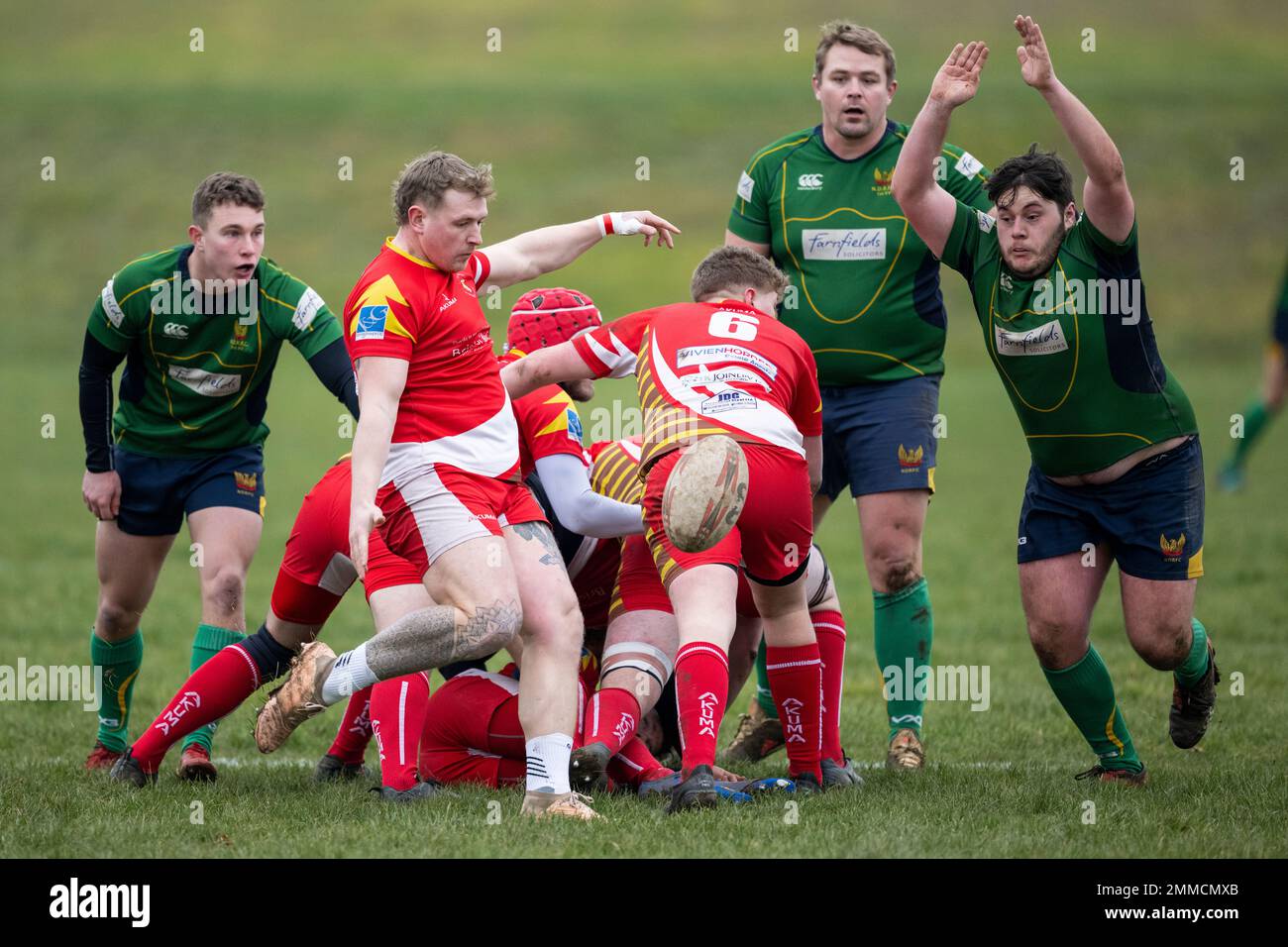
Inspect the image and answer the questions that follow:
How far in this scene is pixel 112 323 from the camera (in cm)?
630

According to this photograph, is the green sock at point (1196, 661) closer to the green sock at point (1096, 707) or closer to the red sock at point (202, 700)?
the green sock at point (1096, 707)

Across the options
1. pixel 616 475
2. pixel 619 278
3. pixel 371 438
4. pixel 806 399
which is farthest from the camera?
pixel 619 278

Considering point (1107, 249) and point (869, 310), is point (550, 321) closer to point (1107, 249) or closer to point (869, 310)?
point (869, 310)

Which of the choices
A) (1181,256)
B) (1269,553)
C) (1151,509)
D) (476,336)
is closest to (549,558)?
(476,336)

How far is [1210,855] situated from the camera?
4633mm

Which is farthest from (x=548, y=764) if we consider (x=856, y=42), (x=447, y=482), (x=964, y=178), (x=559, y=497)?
(x=856, y=42)

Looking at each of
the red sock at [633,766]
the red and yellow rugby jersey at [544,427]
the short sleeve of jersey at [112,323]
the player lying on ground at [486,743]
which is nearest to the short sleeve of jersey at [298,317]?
the short sleeve of jersey at [112,323]

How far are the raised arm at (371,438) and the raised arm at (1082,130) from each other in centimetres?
232

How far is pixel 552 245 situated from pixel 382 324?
1.04 meters

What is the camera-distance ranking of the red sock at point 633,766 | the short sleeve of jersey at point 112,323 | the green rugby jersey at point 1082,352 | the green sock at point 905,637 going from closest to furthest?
the green rugby jersey at point 1082,352, the red sock at point 633,766, the short sleeve of jersey at point 112,323, the green sock at point 905,637

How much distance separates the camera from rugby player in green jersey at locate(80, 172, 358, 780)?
20.5 feet

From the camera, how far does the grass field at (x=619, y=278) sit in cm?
514

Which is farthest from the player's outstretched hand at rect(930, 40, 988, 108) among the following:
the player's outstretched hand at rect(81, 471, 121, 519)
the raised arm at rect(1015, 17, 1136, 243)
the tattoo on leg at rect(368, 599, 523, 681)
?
the player's outstretched hand at rect(81, 471, 121, 519)

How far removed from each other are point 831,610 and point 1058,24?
133 ft
